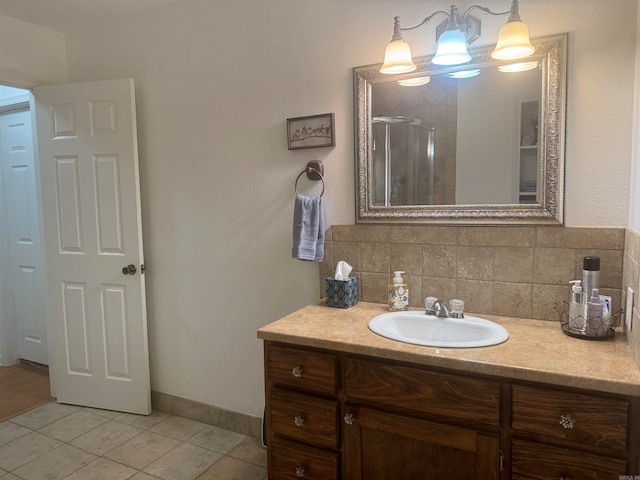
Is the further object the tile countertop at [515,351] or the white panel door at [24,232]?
the white panel door at [24,232]

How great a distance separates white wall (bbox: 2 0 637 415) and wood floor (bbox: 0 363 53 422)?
2.99 ft

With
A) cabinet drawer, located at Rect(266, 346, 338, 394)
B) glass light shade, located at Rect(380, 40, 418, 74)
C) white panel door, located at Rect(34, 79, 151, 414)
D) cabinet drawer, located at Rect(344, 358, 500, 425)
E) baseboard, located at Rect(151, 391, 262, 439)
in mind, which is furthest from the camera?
white panel door, located at Rect(34, 79, 151, 414)

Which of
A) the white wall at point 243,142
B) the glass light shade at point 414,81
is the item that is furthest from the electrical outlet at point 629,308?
the glass light shade at point 414,81

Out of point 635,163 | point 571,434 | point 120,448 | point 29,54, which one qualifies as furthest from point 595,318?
point 29,54

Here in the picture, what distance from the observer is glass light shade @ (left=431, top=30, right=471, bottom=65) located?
1.62m

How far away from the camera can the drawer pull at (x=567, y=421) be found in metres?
1.24

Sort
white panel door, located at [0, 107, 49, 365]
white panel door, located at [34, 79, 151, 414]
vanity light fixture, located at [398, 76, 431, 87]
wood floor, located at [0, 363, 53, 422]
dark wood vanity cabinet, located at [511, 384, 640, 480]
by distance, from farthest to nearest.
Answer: white panel door, located at [0, 107, 49, 365] → wood floor, located at [0, 363, 53, 422] → white panel door, located at [34, 79, 151, 414] → vanity light fixture, located at [398, 76, 431, 87] → dark wood vanity cabinet, located at [511, 384, 640, 480]

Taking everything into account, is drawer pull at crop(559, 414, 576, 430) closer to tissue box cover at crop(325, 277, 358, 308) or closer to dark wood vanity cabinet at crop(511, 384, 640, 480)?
dark wood vanity cabinet at crop(511, 384, 640, 480)

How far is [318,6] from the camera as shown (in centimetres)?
209

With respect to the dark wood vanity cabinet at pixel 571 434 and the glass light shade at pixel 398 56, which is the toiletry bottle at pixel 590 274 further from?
the glass light shade at pixel 398 56

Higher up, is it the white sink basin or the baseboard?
the white sink basin

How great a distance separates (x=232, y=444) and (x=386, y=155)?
172cm

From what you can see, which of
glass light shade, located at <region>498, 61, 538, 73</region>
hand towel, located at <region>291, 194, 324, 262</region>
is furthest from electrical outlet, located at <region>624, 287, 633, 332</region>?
hand towel, located at <region>291, 194, 324, 262</region>

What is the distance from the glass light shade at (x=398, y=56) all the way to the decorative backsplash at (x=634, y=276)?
3.27ft
